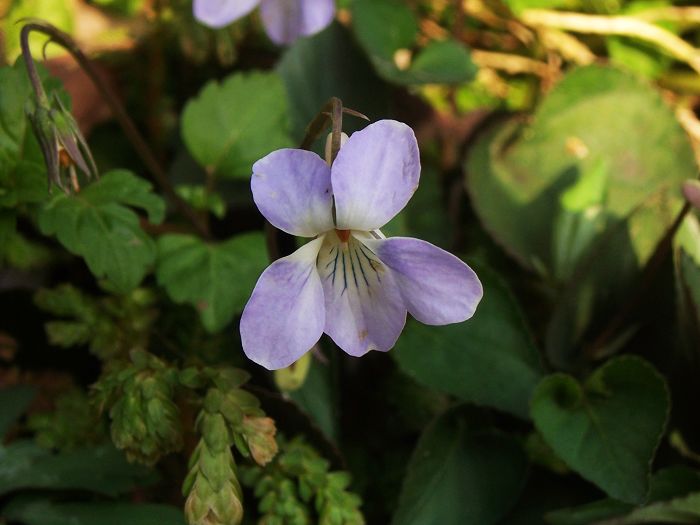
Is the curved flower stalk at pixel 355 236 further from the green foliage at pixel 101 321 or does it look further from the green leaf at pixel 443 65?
the green leaf at pixel 443 65

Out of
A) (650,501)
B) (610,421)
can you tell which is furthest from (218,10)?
(650,501)

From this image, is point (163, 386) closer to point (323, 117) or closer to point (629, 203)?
point (323, 117)

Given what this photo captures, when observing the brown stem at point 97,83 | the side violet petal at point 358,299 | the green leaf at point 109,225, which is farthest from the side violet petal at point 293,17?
the side violet petal at point 358,299

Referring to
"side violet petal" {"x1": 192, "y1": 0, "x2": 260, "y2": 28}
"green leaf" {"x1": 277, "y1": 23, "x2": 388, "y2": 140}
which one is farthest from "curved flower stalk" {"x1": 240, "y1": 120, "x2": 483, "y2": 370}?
"green leaf" {"x1": 277, "y1": 23, "x2": 388, "y2": 140}

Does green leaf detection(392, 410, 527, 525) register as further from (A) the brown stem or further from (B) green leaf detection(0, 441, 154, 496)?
(A) the brown stem

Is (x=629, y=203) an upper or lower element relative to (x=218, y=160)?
lower

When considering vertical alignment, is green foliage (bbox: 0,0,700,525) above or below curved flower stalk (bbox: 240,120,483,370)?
below

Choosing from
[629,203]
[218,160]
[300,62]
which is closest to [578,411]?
[629,203]
